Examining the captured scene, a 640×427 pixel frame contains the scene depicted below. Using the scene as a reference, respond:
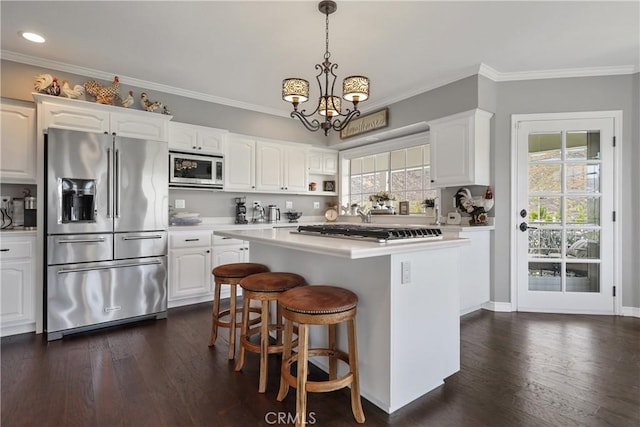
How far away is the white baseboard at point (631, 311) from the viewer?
3.37m

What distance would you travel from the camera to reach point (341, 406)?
6.02ft

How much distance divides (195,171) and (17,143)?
5.35 feet

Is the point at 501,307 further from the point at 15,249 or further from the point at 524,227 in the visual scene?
the point at 15,249

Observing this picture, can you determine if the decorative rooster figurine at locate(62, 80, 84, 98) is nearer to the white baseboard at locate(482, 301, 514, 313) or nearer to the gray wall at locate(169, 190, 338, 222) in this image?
the gray wall at locate(169, 190, 338, 222)

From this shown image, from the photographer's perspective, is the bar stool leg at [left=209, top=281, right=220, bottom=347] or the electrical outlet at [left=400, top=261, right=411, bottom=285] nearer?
the electrical outlet at [left=400, top=261, right=411, bottom=285]

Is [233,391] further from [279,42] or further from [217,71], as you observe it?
[217,71]

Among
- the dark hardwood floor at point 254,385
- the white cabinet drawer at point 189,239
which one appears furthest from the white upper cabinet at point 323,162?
the dark hardwood floor at point 254,385

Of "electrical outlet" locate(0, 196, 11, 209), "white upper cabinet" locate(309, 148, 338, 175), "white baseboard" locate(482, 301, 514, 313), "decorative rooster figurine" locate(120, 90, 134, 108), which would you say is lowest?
"white baseboard" locate(482, 301, 514, 313)

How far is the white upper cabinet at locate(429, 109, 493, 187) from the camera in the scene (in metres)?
3.52

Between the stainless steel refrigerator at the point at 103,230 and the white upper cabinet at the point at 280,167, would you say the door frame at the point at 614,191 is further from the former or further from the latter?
the stainless steel refrigerator at the point at 103,230

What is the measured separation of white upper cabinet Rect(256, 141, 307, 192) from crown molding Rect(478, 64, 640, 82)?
8.80ft

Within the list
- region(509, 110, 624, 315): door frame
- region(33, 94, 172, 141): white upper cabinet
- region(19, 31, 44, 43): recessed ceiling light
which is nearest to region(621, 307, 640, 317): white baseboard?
region(509, 110, 624, 315): door frame

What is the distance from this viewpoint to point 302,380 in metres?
1.64

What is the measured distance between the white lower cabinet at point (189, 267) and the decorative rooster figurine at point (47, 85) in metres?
1.72
